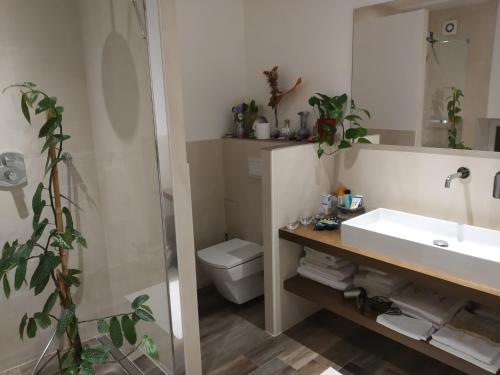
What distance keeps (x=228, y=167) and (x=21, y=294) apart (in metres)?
1.70

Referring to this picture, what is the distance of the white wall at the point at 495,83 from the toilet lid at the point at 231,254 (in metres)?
1.67

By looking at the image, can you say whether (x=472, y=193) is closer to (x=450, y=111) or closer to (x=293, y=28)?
(x=450, y=111)

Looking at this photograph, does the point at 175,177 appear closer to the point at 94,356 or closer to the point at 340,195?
the point at 94,356

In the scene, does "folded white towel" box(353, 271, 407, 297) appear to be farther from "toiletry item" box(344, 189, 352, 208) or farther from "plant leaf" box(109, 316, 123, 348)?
"plant leaf" box(109, 316, 123, 348)

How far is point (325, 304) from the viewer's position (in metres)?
2.36

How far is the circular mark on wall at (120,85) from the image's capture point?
1726 mm

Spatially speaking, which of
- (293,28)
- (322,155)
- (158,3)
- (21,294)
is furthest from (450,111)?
(21,294)

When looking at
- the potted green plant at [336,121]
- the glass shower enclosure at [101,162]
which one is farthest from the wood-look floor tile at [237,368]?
the potted green plant at [336,121]

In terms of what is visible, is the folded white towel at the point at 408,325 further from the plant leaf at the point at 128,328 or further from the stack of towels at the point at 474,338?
the plant leaf at the point at 128,328

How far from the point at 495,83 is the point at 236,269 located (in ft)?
6.07

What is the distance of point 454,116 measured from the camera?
2184mm

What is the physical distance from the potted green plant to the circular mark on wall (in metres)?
1.22

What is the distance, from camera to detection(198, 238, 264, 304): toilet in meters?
2.74

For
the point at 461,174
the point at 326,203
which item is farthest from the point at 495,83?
the point at 326,203
